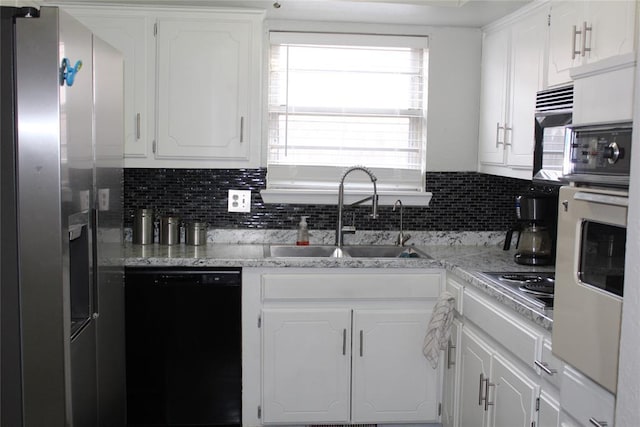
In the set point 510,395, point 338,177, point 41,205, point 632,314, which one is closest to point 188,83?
point 338,177

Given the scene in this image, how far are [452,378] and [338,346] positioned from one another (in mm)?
539

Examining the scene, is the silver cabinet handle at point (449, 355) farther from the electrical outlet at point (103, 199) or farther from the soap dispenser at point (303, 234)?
the electrical outlet at point (103, 199)

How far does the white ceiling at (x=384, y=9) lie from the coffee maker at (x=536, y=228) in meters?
0.88

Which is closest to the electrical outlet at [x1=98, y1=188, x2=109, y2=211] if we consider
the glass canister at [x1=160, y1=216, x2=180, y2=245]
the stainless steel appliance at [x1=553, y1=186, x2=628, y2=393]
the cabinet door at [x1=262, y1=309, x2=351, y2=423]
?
the cabinet door at [x1=262, y1=309, x2=351, y2=423]

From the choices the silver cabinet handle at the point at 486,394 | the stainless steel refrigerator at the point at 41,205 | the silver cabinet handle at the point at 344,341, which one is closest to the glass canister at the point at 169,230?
the silver cabinet handle at the point at 344,341

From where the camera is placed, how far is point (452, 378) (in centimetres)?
321

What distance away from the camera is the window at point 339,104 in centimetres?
371

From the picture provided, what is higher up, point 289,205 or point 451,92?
point 451,92

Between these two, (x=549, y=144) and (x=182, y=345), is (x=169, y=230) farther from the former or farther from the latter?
(x=549, y=144)

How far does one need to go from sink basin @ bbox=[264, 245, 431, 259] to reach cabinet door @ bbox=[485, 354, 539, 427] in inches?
42.3

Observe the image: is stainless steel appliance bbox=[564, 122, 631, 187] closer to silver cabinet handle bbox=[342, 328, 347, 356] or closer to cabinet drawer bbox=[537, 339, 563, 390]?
cabinet drawer bbox=[537, 339, 563, 390]

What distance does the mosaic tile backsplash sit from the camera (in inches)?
148

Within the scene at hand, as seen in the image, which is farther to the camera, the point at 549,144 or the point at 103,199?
the point at 549,144

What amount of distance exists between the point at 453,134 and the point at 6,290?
257 cm
